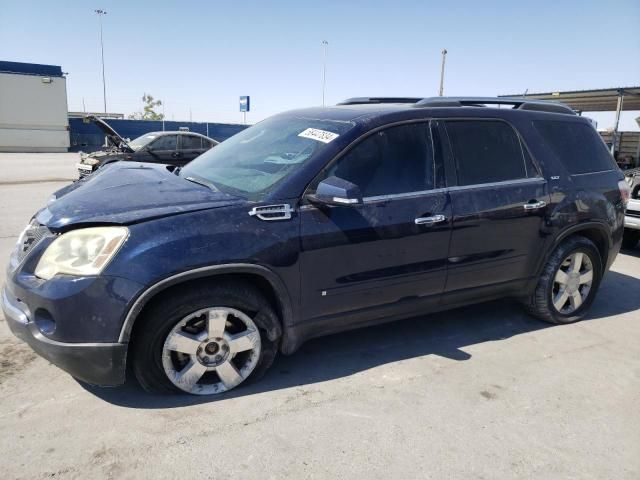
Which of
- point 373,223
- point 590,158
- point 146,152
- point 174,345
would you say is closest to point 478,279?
point 373,223

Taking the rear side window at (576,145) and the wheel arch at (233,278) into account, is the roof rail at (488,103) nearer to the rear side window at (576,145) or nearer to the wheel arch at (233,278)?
the rear side window at (576,145)

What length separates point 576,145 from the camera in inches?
173

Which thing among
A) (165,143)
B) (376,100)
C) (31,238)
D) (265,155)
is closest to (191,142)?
(165,143)

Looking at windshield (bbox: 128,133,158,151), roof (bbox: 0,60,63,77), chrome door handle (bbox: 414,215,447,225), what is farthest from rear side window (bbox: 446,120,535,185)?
roof (bbox: 0,60,63,77)

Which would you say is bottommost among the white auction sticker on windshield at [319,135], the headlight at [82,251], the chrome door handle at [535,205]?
the headlight at [82,251]

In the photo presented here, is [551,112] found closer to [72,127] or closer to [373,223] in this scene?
[373,223]

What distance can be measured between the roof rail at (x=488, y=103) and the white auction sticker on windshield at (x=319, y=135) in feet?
2.54

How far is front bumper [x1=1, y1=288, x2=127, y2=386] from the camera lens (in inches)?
103

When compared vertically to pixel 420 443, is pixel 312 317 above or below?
above

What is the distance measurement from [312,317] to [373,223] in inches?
27.9

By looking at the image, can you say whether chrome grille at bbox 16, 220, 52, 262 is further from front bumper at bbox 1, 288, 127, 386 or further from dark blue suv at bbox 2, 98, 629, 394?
front bumper at bbox 1, 288, 127, 386

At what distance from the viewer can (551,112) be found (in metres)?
4.38

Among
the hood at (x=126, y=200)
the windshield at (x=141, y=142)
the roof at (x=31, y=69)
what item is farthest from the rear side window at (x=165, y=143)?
the roof at (x=31, y=69)

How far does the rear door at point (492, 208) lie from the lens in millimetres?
3598
